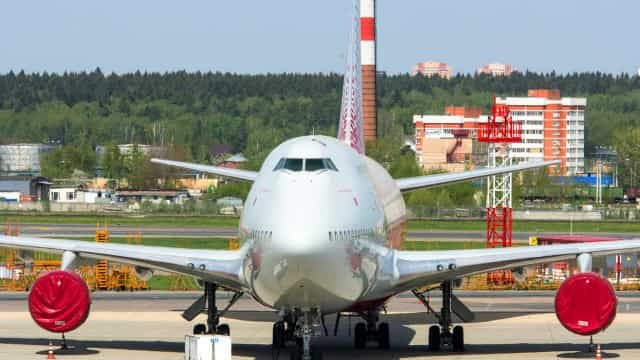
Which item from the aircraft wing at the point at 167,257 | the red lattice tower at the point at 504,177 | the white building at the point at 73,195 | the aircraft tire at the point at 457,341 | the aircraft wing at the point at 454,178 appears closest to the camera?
the aircraft wing at the point at 167,257

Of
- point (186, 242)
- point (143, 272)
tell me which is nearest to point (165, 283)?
point (186, 242)

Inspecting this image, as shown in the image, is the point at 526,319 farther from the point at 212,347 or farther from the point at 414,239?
the point at 414,239

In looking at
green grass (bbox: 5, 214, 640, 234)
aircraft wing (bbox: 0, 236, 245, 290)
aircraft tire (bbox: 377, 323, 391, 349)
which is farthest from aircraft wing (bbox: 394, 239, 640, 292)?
green grass (bbox: 5, 214, 640, 234)

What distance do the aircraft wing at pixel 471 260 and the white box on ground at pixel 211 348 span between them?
4163 millimetres

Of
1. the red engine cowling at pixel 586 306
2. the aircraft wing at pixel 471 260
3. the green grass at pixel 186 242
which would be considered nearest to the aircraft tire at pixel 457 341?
the aircraft wing at pixel 471 260

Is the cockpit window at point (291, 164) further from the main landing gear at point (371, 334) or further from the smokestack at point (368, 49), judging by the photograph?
the smokestack at point (368, 49)

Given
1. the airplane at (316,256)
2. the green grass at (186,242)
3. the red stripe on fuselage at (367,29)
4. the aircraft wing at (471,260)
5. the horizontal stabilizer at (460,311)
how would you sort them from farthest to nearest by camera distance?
the red stripe on fuselage at (367,29), the green grass at (186,242), the horizontal stabilizer at (460,311), the aircraft wing at (471,260), the airplane at (316,256)

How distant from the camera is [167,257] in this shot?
110ft

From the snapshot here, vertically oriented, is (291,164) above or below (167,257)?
above

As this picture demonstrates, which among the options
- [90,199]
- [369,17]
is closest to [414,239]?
[369,17]

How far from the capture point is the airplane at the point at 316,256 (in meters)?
28.3

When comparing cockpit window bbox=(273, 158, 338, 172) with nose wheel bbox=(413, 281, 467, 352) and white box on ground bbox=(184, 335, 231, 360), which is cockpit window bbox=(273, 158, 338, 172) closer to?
white box on ground bbox=(184, 335, 231, 360)

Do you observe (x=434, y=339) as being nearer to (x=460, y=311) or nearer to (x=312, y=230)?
(x=460, y=311)

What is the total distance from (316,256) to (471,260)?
665 cm
